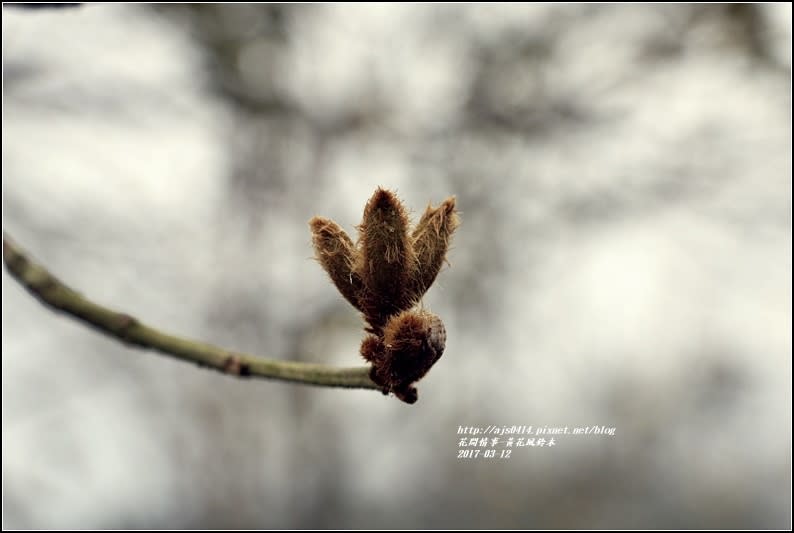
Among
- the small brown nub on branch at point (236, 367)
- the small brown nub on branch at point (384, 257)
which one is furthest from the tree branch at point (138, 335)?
the small brown nub on branch at point (384, 257)

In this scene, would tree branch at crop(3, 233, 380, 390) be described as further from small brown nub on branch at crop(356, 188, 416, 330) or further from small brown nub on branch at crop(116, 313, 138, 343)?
small brown nub on branch at crop(356, 188, 416, 330)

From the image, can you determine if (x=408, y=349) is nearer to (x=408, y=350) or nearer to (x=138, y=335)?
(x=408, y=350)

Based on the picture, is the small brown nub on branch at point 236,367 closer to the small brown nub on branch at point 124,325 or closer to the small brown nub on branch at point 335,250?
the small brown nub on branch at point 124,325

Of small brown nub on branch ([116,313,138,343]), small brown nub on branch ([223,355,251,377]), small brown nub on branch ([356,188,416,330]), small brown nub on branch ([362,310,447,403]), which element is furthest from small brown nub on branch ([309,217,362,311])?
small brown nub on branch ([116,313,138,343])

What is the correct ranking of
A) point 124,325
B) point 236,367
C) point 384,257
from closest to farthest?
point 124,325
point 236,367
point 384,257

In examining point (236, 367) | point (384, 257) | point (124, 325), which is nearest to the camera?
point (124, 325)

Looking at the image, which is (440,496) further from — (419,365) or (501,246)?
(419,365)

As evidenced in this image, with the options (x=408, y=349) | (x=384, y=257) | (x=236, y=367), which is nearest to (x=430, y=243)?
(x=384, y=257)
